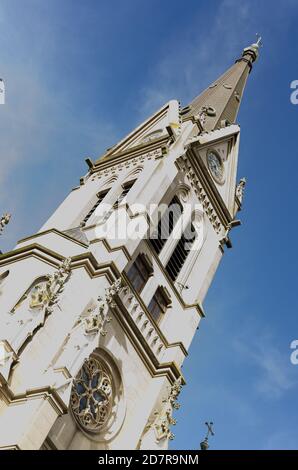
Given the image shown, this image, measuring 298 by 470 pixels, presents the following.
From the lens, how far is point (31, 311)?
1747 centimetres

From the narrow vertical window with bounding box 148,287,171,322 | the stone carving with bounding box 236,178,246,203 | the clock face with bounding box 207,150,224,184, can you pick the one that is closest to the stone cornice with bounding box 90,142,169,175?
the clock face with bounding box 207,150,224,184

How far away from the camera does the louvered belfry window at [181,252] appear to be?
2569 centimetres

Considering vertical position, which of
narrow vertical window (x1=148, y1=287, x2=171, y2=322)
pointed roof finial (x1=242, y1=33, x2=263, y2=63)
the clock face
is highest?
pointed roof finial (x1=242, y1=33, x2=263, y2=63)

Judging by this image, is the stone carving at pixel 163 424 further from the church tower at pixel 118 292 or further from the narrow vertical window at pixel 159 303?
the narrow vertical window at pixel 159 303

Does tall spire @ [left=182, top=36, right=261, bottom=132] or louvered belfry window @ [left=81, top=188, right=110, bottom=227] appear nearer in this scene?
louvered belfry window @ [left=81, top=188, right=110, bottom=227]

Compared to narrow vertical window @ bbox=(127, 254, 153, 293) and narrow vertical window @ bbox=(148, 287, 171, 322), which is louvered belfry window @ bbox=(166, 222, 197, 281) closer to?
narrow vertical window @ bbox=(148, 287, 171, 322)

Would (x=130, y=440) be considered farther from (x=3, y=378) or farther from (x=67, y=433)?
(x=3, y=378)

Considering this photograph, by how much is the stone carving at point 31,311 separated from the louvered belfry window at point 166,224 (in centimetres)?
649

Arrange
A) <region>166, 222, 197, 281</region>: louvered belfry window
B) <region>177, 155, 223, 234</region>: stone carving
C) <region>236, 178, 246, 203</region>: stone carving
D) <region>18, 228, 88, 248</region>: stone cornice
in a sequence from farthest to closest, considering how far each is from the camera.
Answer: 1. <region>236, 178, 246, 203</region>: stone carving
2. <region>177, 155, 223, 234</region>: stone carving
3. <region>166, 222, 197, 281</region>: louvered belfry window
4. <region>18, 228, 88, 248</region>: stone cornice

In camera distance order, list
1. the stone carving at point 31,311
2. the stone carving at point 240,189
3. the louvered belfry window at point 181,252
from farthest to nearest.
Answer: the stone carving at point 240,189 < the louvered belfry window at point 181,252 < the stone carving at point 31,311

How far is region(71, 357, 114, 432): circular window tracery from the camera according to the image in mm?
18531

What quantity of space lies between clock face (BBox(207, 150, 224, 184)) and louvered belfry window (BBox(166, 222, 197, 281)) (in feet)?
13.5

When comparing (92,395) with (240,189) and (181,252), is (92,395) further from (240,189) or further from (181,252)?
(240,189)

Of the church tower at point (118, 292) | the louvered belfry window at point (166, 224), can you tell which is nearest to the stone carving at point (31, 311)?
the church tower at point (118, 292)
